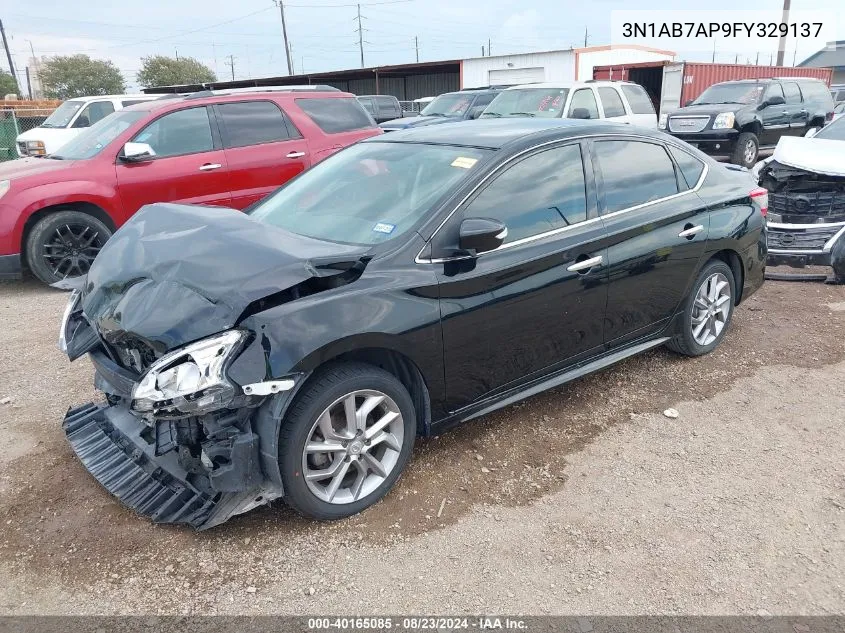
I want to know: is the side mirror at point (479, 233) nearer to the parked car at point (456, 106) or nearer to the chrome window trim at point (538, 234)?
the chrome window trim at point (538, 234)

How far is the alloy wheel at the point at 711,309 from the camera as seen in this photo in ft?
15.1

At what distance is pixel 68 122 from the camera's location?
44.5 feet

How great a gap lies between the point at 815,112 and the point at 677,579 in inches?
627

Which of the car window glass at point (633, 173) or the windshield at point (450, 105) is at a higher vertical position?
the windshield at point (450, 105)

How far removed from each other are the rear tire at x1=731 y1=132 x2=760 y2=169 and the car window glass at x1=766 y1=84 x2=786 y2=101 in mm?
1404

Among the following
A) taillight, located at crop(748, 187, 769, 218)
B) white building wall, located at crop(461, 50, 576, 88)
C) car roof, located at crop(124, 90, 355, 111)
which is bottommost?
taillight, located at crop(748, 187, 769, 218)

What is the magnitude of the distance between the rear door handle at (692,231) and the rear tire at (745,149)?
1012 cm

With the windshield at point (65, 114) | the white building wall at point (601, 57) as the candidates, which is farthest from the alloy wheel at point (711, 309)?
the white building wall at point (601, 57)

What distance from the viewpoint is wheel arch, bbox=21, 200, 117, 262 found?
646cm

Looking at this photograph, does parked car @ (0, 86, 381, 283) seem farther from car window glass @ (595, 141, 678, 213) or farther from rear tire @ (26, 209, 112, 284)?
car window glass @ (595, 141, 678, 213)

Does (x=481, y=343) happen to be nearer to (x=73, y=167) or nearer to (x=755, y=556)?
(x=755, y=556)

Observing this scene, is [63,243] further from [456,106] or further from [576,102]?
[456,106]

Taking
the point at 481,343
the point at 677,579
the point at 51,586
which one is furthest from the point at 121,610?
the point at 677,579

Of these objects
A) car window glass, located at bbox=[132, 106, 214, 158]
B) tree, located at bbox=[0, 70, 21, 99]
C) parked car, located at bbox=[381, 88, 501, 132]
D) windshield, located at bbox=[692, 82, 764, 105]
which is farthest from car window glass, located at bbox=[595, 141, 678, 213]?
tree, located at bbox=[0, 70, 21, 99]
